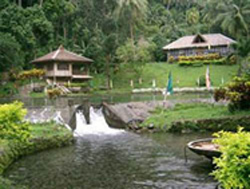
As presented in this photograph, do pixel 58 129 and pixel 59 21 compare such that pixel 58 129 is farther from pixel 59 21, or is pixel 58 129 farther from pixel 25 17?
pixel 59 21

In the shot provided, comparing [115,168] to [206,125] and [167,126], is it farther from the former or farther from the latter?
[206,125]

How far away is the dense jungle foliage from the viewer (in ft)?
152

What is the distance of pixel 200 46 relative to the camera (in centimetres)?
5734

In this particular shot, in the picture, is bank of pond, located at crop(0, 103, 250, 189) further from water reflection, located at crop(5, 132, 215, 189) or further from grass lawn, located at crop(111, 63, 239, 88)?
grass lawn, located at crop(111, 63, 239, 88)

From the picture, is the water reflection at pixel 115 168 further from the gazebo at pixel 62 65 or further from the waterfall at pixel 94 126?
the gazebo at pixel 62 65

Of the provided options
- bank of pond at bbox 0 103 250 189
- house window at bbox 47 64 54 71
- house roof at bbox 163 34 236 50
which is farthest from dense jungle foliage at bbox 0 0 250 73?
bank of pond at bbox 0 103 250 189

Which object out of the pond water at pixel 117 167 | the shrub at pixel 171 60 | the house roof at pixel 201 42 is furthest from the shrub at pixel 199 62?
the pond water at pixel 117 167

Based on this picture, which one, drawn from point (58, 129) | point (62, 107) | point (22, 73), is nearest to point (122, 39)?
point (22, 73)

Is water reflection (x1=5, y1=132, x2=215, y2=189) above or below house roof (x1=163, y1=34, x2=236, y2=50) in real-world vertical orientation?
below

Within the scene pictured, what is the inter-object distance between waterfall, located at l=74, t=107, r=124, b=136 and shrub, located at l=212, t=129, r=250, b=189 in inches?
618

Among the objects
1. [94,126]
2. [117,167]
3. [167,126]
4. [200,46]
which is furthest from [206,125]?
[200,46]

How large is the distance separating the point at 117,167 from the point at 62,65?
34.0 meters

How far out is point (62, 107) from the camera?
22781mm

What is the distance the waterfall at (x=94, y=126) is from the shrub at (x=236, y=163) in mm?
15688
